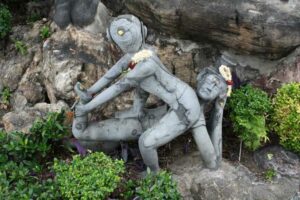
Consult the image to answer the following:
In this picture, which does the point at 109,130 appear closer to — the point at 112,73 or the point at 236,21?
the point at 112,73

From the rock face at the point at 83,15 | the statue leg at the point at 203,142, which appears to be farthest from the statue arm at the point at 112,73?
the rock face at the point at 83,15

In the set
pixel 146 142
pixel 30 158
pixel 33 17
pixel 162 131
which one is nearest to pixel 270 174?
pixel 162 131

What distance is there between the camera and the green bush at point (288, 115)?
578 centimetres

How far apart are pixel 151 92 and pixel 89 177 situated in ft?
3.75

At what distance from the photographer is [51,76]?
6.39 meters

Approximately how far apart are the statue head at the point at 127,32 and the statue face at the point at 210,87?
86 cm

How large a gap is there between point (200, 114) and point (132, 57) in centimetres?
100

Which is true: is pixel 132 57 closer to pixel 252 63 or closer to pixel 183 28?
pixel 183 28

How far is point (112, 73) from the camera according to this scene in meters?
5.46

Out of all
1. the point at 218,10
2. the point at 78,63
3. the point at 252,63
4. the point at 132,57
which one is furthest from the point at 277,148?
the point at 78,63

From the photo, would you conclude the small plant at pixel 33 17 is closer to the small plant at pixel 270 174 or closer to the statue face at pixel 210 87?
the statue face at pixel 210 87

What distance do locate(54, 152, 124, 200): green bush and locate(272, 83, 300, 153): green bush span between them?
6.73 feet

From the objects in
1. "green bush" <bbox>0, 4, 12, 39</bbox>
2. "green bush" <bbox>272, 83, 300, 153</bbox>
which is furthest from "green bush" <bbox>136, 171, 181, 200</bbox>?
"green bush" <bbox>0, 4, 12, 39</bbox>

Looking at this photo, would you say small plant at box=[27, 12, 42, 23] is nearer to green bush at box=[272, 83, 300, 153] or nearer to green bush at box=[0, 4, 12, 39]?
green bush at box=[0, 4, 12, 39]
